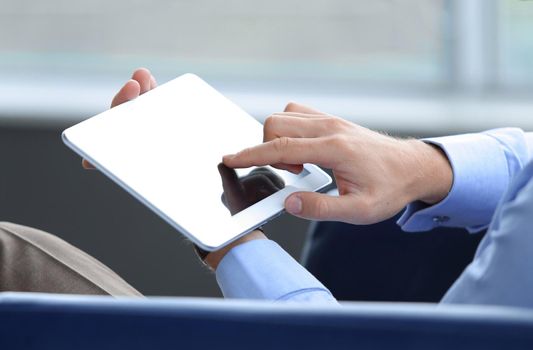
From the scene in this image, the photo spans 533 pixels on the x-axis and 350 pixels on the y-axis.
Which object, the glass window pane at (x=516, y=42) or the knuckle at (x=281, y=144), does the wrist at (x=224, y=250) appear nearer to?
the knuckle at (x=281, y=144)

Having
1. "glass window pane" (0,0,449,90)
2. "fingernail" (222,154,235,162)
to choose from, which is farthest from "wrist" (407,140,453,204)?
"glass window pane" (0,0,449,90)

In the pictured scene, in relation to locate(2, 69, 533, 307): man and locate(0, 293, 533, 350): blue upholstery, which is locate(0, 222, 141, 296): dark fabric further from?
locate(0, 293, 533, 350): blue upholstery

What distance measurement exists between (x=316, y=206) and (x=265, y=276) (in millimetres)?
94

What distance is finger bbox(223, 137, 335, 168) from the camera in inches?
39.6

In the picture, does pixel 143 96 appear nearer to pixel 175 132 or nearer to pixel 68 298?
pixel 175 132

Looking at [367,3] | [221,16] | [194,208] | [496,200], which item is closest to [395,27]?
[367,3]

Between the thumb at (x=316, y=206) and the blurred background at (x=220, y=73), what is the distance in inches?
51.6

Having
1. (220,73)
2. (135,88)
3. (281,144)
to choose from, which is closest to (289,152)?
(281,144)

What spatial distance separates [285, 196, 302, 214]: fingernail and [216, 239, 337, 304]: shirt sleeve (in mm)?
42

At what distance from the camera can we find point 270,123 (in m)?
1.08

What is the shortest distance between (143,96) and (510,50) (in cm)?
153

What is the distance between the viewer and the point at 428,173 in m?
1.15

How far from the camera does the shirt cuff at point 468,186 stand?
118 centimetres

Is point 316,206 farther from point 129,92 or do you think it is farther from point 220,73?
point 220,73
